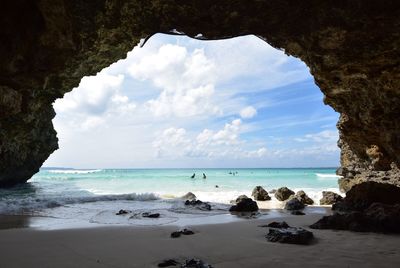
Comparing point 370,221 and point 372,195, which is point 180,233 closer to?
point 370,221

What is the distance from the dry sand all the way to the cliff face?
9.40 feet

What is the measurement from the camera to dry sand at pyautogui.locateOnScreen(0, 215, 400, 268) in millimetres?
5586

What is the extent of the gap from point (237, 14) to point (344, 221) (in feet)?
19.4

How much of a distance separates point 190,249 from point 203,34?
14.4 ft

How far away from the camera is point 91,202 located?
17.4 metres

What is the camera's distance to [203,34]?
277 inches

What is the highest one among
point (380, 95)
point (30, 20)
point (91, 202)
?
point (30, 20)

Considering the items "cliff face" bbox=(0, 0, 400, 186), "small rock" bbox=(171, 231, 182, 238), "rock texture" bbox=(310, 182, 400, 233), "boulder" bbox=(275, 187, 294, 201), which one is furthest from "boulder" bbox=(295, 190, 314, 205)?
"small rock" bbox=(171, 231, 182, 238)

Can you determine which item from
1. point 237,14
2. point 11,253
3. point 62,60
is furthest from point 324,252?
point 62,60

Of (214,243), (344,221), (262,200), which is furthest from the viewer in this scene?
(262,200)

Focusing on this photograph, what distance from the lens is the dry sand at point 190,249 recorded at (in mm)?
5586

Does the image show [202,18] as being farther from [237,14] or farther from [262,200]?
[262,200]

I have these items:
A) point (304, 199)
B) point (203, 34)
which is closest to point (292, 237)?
point (203, 34)

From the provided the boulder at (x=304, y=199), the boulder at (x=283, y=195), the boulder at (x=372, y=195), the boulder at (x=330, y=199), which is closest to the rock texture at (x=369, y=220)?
the boulder at (x=372, y=195)
